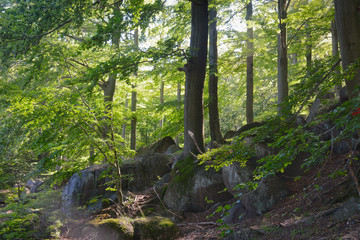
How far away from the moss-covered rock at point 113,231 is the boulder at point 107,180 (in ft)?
10.1

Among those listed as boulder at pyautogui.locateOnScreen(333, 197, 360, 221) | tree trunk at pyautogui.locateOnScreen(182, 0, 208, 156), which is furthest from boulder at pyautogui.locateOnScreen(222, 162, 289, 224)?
tree trunk at pyautogui.locateOnScreen(182, 0, 208, 156)

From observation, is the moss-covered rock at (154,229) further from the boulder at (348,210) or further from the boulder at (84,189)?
the boulder at (84,189)

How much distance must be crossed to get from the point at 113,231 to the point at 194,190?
276 cm

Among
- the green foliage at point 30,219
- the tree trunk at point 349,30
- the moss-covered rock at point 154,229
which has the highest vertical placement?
the tree trunk at point 349,30

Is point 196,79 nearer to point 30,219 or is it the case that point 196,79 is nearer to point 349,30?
point 349,30

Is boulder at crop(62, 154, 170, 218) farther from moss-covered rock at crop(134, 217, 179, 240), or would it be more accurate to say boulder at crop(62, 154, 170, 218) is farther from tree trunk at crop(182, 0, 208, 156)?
moss-covered rock at crop(134, 217, 179, 240)

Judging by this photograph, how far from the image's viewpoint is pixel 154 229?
17.4 ft

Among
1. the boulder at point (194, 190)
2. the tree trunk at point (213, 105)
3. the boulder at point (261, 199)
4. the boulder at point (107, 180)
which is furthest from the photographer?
the tree trunk at point (213, 105)

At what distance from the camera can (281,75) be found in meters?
9.86

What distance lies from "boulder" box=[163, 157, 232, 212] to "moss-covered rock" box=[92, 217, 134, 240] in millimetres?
2241

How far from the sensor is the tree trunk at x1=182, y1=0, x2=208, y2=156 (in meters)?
8.15

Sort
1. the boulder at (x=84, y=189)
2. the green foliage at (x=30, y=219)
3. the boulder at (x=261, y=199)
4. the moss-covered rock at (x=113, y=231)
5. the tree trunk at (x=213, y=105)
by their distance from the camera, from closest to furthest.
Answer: the green foliage at (x=30, y=219) → the moss-covered rock at (x=113, y=231) → the boulder at (x=261, y=199) → the boulder at (x=84, y=189) → the tree trunk at (x=213, y=105)

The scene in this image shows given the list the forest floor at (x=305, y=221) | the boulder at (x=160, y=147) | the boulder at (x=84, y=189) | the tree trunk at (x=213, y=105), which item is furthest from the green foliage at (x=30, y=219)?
the boulder at (x=160, y=147)

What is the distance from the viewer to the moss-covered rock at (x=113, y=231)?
5.09m
